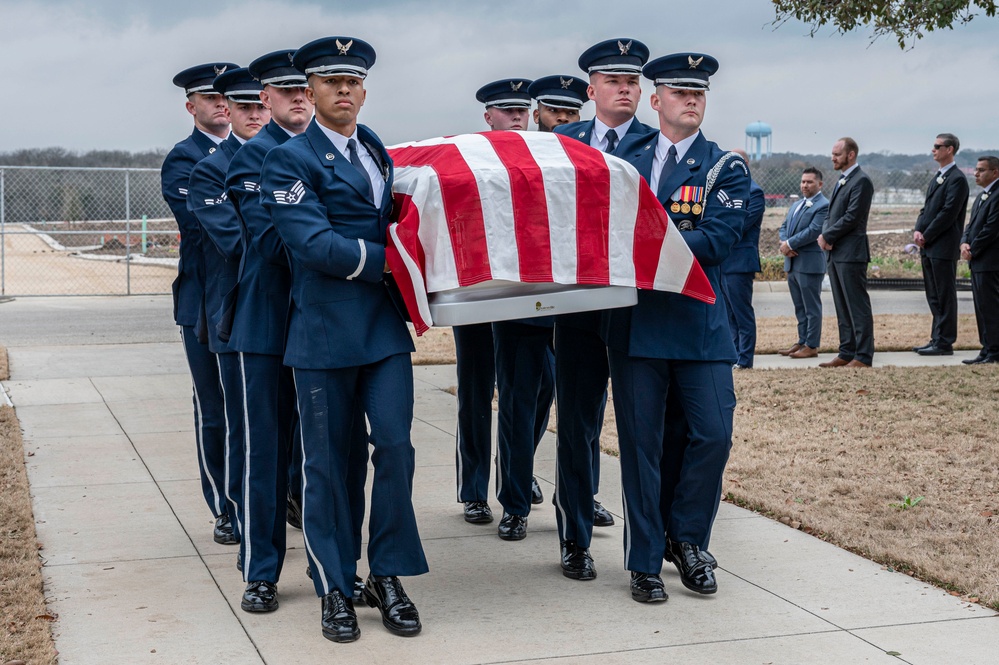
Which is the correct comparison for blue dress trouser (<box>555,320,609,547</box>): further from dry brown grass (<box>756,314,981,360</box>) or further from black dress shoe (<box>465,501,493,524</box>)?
dry brown grass (<box>756,314,981,360</box>)

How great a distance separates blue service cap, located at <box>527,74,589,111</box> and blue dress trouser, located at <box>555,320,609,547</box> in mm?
1629

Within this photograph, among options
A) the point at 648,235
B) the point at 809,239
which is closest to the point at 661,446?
the point at 648,235

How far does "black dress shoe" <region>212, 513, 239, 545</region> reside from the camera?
18.3 ft

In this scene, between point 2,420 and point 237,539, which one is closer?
point 237,539

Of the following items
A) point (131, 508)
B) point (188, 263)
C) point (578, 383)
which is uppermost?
point (188, 263)

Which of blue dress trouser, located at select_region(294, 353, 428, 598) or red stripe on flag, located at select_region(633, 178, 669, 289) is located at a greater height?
red stripe on flag, located at select_region(633, 178, 669, 289)

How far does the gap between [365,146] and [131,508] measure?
2752 mm

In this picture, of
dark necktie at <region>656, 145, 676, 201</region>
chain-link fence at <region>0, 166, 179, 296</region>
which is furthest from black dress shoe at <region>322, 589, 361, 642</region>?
chain-link fence at <region>0, 166, 179, 296</region>

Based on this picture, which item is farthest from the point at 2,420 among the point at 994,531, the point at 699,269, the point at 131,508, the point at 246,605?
the point at 994,531

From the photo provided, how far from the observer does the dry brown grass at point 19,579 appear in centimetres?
404

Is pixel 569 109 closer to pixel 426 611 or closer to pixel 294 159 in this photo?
pixel 294 159

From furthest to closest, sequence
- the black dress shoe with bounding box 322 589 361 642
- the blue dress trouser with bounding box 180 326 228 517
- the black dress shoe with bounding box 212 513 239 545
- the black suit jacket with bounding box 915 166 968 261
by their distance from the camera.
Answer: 1. the black suit jacket with bounding box 915 166 968 261
2. the blue dress trouser with bounding box 180 326 228 517
3. the black dress shoe with bounding box 212 513 239 545
4. the black dress shoe with bounding box 322 589 361 642

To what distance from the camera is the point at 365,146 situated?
14.7ft

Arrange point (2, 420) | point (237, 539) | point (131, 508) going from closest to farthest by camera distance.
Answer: point (237, 539) → point (131, 508) → point (2, 420)
